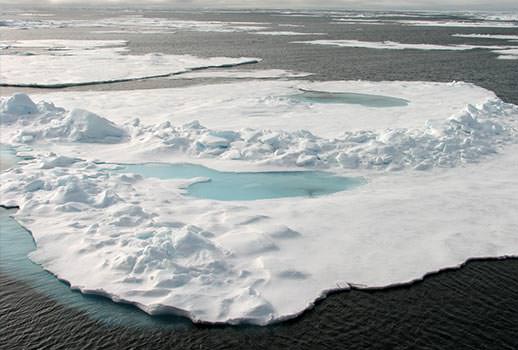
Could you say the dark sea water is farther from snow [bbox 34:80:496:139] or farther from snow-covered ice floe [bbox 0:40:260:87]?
snow-covered ice floe [bbox 0:40:260:87]

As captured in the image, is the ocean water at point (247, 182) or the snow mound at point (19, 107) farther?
the snow mound at point (19, 107)

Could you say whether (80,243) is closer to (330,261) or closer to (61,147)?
(330,261)

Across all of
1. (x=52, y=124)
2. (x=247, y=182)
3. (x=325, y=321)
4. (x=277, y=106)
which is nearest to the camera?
(x=325, y=321)

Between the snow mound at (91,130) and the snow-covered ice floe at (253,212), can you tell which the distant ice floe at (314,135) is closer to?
the snow-covered ice floe at (253,212)

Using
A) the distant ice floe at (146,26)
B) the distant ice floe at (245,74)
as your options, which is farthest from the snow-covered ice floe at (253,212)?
the distant ice floe at (146,26)

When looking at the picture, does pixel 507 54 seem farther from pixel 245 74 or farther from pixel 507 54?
pixel 245 74

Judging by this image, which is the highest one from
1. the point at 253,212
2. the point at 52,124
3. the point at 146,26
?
the point at 253,212

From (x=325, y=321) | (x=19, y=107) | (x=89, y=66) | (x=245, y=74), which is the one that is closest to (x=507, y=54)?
(x=245, y=74)

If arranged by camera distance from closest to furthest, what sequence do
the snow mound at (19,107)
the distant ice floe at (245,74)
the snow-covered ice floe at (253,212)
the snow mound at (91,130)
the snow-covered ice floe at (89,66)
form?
the snow-covered ice floe at (253,212) → the snow mound at (91,130) → the snow mound at (19,107) → the snow-covered ice floe at (89,66) → the distant ice floe at (245,74)
